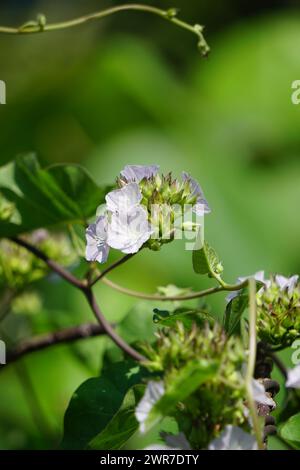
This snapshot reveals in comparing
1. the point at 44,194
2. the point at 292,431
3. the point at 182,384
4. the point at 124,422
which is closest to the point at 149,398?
the point at 182,384

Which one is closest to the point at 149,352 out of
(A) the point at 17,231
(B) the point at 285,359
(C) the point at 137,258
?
(A) the point at 17,231

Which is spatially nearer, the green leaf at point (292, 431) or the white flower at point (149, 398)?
the white flower at point (149, 398)

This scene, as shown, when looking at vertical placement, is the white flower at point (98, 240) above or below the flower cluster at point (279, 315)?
above

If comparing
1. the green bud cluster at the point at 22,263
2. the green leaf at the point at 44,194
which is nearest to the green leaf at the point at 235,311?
the green leaf at the point at 44,194

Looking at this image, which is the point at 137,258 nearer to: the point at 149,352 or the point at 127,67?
the point at 127,67

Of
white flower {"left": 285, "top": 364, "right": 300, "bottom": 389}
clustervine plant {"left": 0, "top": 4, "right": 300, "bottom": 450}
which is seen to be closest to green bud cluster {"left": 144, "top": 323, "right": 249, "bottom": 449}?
clustervine plant {"left": 0, "top": 4, "right": 300, "bottom": 450}

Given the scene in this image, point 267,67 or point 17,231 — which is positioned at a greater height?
point 267,67

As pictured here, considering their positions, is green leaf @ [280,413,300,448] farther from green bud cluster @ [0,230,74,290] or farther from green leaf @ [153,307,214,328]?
green bud cluster @ [0,230,74,290]

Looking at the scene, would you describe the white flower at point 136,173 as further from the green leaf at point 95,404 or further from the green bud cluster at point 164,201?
the green leaf at point 95,404
